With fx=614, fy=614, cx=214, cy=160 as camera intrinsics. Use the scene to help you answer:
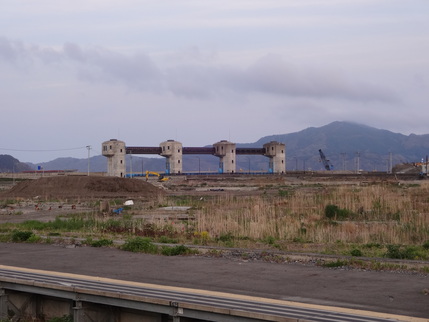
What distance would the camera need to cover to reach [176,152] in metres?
129

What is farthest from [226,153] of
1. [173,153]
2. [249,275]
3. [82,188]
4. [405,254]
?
[249,275]

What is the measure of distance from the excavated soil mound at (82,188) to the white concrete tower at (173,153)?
59235 millimetres

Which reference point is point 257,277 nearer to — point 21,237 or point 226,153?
point 21,237

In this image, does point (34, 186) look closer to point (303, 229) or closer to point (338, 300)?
point (303, 229)

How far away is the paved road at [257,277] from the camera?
10.5 meters

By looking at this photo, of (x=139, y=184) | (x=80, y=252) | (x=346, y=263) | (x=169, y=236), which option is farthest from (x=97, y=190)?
(x=346, y=263)

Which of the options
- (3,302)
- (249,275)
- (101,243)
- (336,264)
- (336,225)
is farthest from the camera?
(336,225)

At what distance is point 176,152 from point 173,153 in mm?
695

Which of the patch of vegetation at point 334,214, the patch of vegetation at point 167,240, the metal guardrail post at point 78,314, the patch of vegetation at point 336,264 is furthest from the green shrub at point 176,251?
the patch of vegetation at point 334,214

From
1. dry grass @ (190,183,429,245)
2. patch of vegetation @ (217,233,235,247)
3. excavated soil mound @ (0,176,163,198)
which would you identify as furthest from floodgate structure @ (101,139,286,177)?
patch of vegetation @ (217,233,235,247)

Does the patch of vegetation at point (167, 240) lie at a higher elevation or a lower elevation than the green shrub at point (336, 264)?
higher

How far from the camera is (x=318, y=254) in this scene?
16.3 metres

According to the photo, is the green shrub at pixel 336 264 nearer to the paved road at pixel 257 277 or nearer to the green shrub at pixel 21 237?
the paved road at pixel 257 277

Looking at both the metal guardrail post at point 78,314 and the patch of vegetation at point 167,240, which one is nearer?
the metal guardrail post at point 78,314
